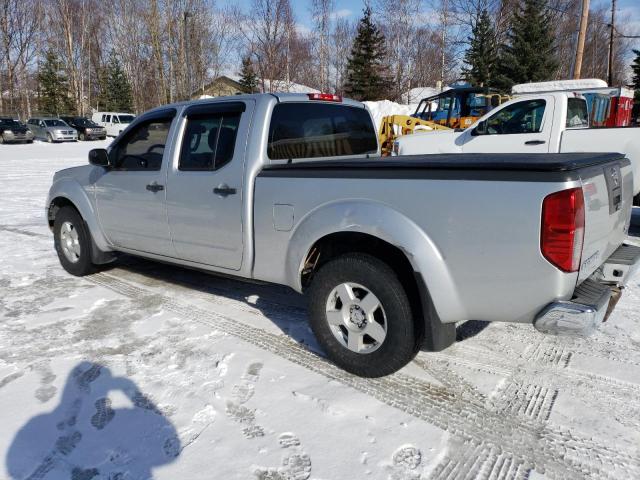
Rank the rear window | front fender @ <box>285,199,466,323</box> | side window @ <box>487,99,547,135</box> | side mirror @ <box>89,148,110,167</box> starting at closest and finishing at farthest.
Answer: front fender @ <box>285,199,466,323</box> → the rear window → side mirror @ <box>89,148,110,167</box> → side window @ <box>487,99,547,135</box>

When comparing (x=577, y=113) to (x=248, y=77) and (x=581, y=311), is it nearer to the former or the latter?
(x=581, y=311)

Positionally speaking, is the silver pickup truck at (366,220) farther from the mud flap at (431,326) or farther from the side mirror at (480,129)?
the side mirror at (480,129)

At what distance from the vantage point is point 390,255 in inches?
125

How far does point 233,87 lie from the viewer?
50438mm

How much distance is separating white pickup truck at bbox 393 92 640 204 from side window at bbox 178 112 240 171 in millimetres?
5594

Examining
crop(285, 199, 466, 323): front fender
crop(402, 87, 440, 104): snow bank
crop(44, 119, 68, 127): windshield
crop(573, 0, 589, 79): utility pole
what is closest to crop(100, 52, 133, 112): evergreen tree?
crop(44, 119, 68, 127): windshield

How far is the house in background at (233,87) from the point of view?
1612 inches

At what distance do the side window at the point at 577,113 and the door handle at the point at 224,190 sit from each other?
6.42 metres

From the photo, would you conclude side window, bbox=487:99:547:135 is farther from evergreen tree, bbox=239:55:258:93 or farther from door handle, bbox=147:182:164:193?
evergreen tree, bbox=239:55:258:93

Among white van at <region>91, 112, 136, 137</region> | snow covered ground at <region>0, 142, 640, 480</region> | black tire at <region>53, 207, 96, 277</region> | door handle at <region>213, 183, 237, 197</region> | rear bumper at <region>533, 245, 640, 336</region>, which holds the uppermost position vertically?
white van at <region>91, 112, 136, 137</region>

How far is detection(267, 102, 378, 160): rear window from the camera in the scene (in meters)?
3.96

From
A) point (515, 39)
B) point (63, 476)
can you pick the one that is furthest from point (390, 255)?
point (515, 39)

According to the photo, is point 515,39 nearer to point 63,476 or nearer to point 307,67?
point 307,67

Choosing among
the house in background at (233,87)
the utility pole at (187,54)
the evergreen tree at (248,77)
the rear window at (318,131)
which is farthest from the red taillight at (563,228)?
the evergreen tree at (248,77)
